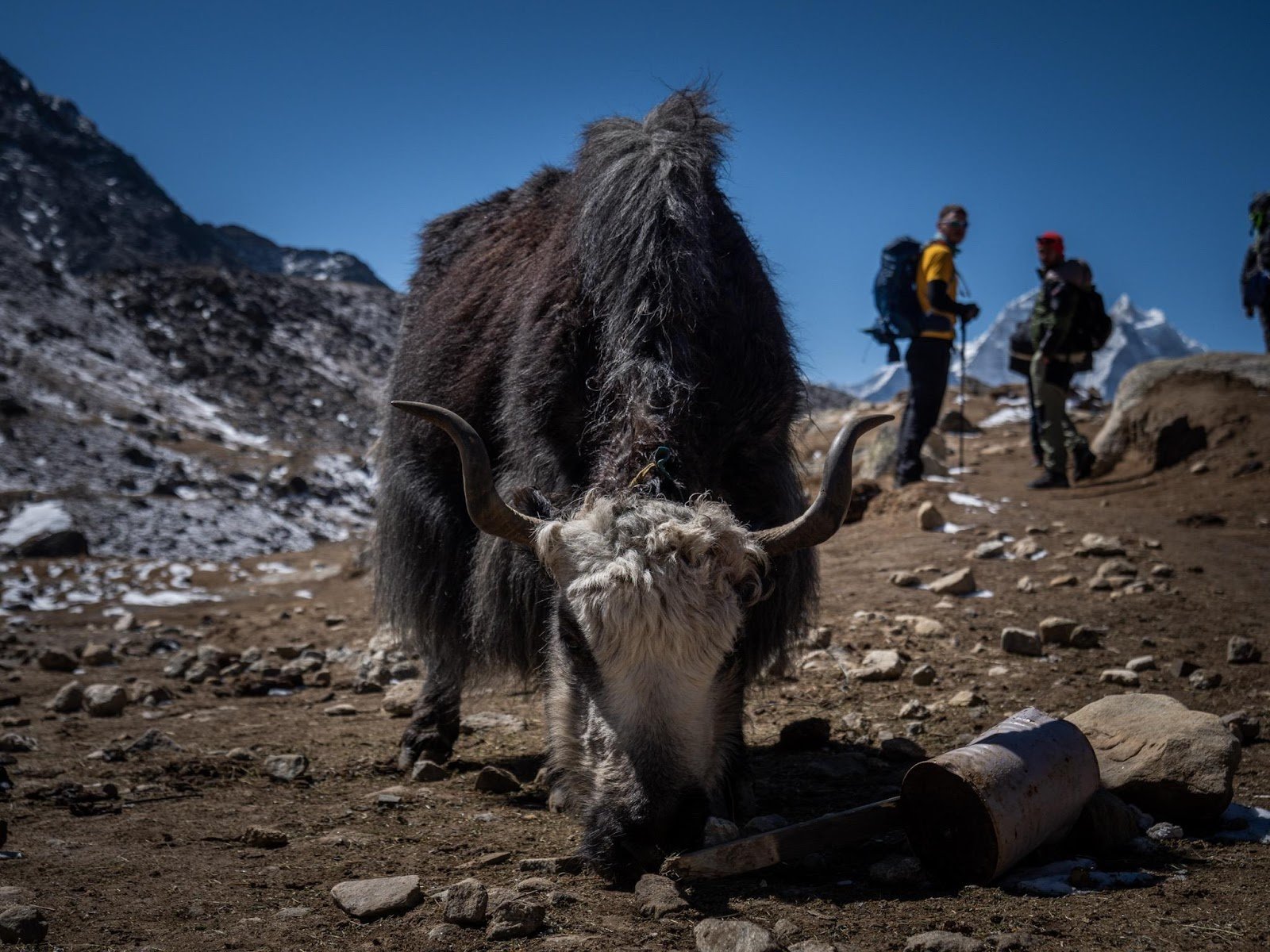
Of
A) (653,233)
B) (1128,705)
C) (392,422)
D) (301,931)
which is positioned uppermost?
(653,233)

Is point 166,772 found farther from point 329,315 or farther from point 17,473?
point 329,315

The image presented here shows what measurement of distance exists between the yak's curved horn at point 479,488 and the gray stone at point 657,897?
3.09 feet

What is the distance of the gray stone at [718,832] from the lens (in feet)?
7.55

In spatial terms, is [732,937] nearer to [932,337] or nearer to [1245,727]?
[1245,727]

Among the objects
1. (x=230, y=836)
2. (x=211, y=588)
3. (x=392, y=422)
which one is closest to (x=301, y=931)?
(x=230, y=836)

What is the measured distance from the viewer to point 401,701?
4.75 metres

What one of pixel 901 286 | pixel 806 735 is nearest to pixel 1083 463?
pixel 901 286

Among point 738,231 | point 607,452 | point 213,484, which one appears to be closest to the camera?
point 607,452

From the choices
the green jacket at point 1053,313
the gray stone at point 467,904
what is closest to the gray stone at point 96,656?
the gray stone at point 467,904

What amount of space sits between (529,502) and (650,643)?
72 centimetres

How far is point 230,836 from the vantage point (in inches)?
113

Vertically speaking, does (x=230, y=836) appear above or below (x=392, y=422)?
below

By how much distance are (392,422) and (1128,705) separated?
10.7ft

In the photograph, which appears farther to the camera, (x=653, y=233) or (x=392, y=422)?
(x=392, y=422)
